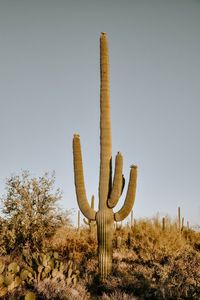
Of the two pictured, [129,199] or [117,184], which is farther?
[129,199]

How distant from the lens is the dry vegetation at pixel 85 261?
8125mm

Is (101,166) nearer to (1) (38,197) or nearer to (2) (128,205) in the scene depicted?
(2) (128,205)

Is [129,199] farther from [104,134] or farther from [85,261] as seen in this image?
[85,261]

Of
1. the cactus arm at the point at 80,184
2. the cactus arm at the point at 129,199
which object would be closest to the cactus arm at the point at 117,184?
the cactus arm at the point at 129,199

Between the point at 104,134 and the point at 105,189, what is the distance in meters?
1.63

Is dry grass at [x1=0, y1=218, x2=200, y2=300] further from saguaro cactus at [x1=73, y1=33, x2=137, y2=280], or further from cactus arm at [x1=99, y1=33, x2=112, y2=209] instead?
cactus arm at [x1=99, y1=33, x2=112, y2=209]

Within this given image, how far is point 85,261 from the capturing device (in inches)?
484

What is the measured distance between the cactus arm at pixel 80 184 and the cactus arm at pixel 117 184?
2.07ft

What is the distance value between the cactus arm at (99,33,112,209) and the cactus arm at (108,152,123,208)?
0.21 m

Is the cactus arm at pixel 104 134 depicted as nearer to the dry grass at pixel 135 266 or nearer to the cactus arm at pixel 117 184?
the cactus arm at pixel 117 184

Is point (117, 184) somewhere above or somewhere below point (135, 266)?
above

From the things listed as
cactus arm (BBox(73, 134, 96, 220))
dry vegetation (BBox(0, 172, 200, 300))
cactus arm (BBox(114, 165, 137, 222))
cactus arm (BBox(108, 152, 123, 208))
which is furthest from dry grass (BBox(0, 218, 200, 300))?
cactus arm (BBox(108, 152, 123, 208))

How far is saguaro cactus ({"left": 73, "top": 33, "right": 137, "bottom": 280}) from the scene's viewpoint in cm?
1062

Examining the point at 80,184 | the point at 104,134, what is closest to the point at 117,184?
the point at 80,184
